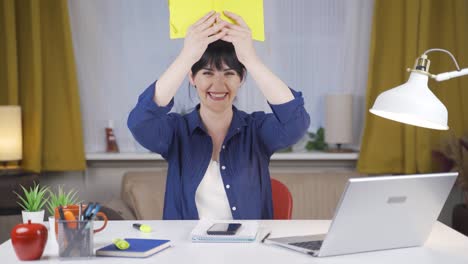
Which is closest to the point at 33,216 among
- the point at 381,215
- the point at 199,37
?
the point at 199,37

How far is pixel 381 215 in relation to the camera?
153cm

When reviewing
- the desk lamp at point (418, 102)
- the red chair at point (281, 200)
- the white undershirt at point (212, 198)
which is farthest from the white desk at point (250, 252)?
the red chair at point (281, 200)

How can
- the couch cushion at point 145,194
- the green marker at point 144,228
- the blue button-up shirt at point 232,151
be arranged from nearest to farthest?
the green marker at point 144,228, the blue button-up shirt at point 232,151, the couch cushion at point 145,194

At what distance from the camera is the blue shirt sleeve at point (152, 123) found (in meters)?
1.92

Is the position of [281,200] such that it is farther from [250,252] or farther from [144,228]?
[250,252]

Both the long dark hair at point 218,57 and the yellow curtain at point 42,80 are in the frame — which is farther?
the yellow curtain at point 42,80

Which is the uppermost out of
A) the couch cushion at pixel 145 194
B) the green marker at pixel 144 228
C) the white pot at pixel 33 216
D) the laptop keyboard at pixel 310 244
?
the white pot at pixel 33 216

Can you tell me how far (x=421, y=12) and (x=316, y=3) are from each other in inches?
25.0

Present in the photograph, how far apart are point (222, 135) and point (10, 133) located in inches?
71.6

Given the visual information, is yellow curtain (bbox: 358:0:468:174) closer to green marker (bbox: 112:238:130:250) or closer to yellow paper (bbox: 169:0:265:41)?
yellow paper (bbox: 169:0:265:41)

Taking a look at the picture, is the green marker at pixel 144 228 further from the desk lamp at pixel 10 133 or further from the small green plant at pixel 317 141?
the small green plant at pixel 317 141

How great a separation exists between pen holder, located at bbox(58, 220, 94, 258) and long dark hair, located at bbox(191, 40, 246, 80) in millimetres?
792

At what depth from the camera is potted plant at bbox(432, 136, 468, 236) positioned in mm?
3562

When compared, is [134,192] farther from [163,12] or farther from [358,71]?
[358,71]
